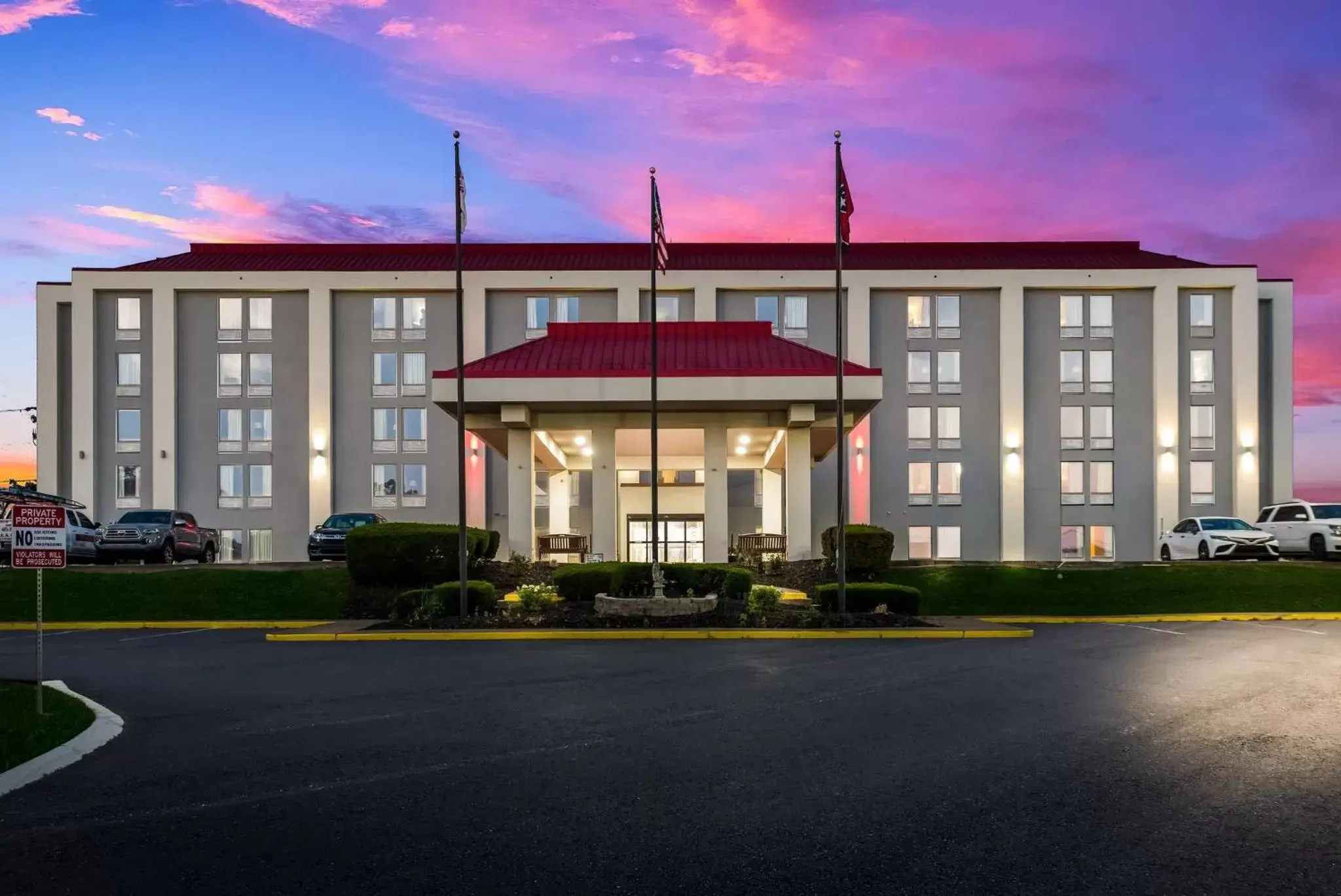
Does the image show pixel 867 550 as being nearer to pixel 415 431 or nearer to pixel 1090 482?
pixel 1090 482

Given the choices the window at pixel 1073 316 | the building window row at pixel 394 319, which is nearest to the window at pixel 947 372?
the window at pixel 1073 316

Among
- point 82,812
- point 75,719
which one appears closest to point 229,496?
point 75,719

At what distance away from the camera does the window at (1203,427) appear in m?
46.9

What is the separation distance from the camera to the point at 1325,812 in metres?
6.80

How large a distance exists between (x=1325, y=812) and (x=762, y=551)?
23.8 metres

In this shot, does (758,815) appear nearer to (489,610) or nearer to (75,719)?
(75,719)

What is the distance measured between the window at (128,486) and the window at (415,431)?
1153 centimetres

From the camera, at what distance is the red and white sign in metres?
10.8

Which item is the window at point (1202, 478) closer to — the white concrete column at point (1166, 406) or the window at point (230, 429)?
the white concrete column at point (1166, 406)

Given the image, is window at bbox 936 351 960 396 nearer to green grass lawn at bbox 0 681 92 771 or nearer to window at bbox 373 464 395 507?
window at bbox 373 464 395 507

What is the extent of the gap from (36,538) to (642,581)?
1348 cm

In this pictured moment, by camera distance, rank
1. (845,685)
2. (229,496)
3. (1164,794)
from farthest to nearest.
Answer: (229,496) < (845,685) < (1164,794)

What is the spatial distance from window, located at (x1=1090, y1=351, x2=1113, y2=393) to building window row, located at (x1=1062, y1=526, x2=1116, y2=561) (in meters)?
6.16

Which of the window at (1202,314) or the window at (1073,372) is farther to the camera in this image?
the window at (1073,372)
